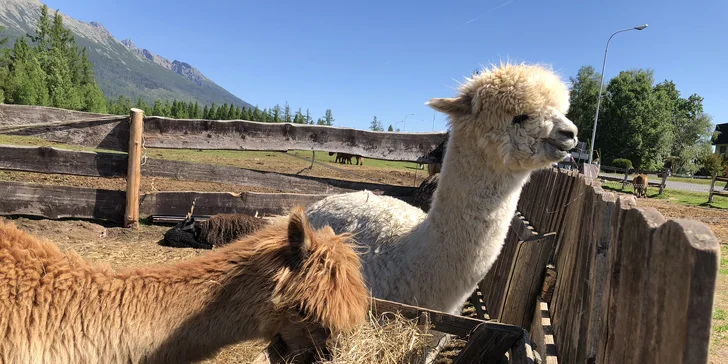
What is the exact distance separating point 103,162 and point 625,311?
7300mm

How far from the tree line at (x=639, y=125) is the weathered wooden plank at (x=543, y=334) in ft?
176

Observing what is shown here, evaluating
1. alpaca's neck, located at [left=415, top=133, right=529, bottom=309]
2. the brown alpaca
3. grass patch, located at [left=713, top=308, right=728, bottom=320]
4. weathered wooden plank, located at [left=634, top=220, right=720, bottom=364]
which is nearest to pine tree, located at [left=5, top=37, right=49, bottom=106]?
the brown alpaca

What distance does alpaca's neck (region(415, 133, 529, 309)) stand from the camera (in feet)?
9.18

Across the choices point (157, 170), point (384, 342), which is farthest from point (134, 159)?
point (384, 342)

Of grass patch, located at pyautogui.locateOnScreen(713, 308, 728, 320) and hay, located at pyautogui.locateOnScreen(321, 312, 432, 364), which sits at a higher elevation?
hay, located at pyautogui.locateOnScreen(321, 312, 432, 364)

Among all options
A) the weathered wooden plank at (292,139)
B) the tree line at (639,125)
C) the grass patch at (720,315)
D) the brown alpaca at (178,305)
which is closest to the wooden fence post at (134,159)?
the weathered wooden plank at (292,139)

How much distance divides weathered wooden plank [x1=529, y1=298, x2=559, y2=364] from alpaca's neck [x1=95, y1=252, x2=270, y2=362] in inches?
63.2

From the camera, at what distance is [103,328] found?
6.26 ft

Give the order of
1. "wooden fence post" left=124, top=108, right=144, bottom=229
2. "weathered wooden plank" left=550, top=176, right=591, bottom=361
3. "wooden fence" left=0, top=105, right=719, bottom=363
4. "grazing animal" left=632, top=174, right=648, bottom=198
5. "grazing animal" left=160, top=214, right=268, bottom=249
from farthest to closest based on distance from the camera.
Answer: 1. "grazing animal" left=632, top=174, right=648, bottom=198
2. "grazing animal" left=160, top=214, right=268, bottom=249
3. "wooden fence post" left=124, top=108, right=144, bottom=229
4. "weathered wooden plank" left=550, top=176, right=591, bottom=361
5. "wooden fence" left=0, top=105, right=719, bottom=363

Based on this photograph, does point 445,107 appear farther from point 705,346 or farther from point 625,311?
point 705,346

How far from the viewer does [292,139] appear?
694cm

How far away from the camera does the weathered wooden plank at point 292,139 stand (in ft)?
22.3

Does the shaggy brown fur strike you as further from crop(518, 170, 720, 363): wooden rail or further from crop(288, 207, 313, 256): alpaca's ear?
crop(288, 207, 313, 256): alpaca's ear

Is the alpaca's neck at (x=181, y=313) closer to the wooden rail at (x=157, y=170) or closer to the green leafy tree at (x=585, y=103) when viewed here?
the wooden rail at (x=157, y=170)
